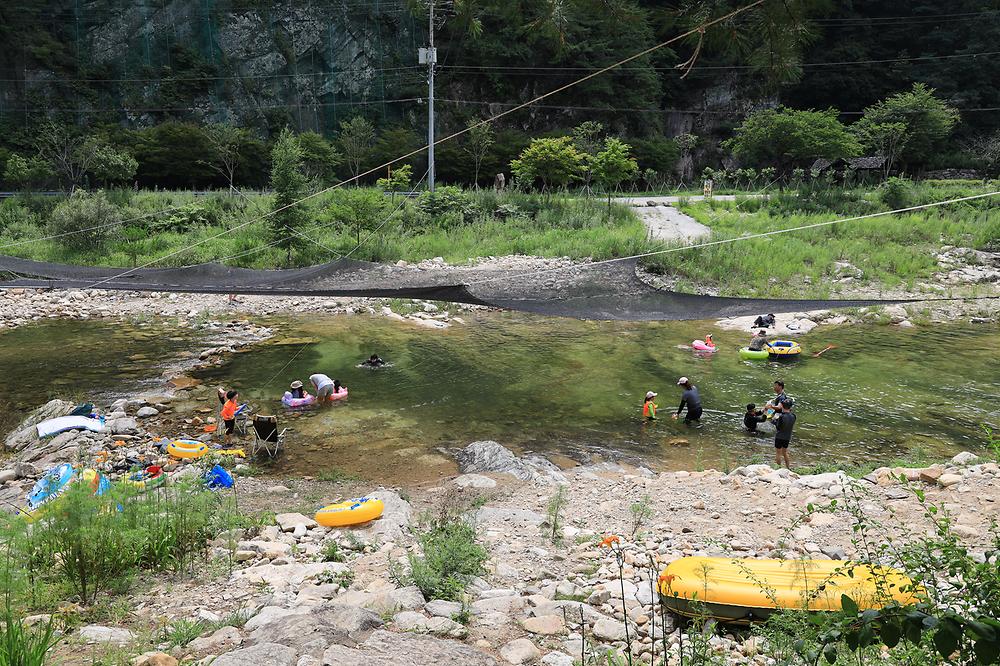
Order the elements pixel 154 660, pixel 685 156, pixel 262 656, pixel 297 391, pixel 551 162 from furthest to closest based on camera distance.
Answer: pixel 685 156
pixel 551 162
pixel 297 391
pixel 154 660
pixel 262 656

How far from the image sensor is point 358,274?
36.0 ft

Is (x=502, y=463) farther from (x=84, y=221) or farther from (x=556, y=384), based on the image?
(x=84, y=221)

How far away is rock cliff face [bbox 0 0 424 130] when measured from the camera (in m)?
27.7

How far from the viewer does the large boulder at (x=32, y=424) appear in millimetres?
7421

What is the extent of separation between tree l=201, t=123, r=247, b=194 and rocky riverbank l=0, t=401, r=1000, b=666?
19379mm

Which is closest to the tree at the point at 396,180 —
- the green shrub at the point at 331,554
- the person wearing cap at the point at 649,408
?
the person wearing cap at the point at 649,408

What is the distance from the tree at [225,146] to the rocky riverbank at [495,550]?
63.6ft

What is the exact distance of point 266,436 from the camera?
24.7ft

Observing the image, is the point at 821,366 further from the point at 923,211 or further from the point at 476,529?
the point at 923,211

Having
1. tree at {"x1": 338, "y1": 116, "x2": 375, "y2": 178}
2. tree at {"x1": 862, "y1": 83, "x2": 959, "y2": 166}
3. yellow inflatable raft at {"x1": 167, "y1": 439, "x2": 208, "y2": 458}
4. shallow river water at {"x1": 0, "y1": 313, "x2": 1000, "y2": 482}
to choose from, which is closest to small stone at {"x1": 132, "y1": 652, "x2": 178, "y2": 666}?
shallow river water at {"x1": 0, "y1": 313, "x2": 1000, "y2": 482}

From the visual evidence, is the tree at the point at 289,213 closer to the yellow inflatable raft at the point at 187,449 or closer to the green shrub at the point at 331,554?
the yellow inflatable raft at the point at 187,449

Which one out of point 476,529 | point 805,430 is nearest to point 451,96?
point 805,430

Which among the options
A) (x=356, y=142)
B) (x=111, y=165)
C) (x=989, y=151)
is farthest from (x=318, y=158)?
(x=989, y=151)

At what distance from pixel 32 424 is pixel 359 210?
34.6ft
